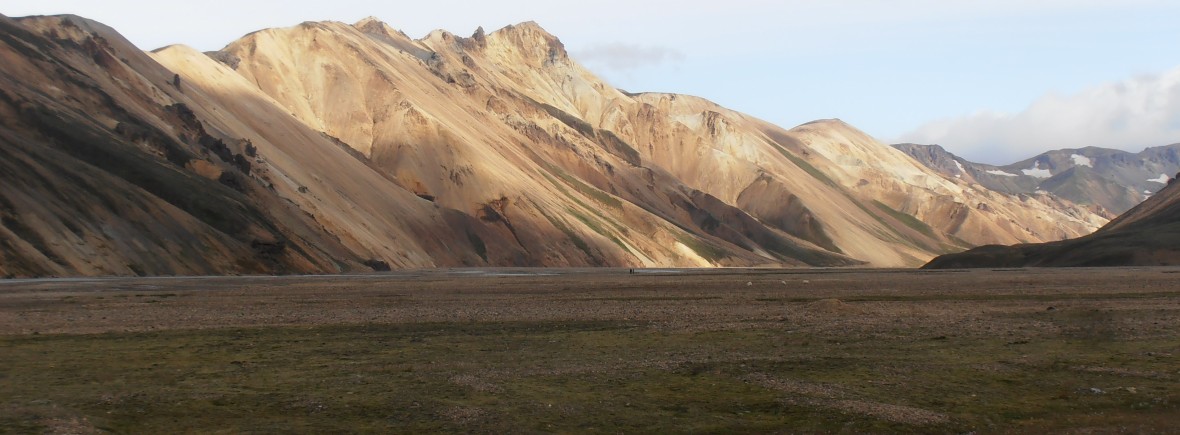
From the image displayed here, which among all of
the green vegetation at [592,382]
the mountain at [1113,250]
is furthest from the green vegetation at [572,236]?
the green vegetation at [592,382]

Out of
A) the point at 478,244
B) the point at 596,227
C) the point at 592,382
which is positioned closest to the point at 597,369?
the point at 592,382

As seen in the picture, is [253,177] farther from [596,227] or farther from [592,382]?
[592,382]

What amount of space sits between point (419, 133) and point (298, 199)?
59.2 m

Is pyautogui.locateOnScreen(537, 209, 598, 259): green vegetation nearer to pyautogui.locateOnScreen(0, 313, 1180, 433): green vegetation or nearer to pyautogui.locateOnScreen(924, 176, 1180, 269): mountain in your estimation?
pyautogui.locateOnScreen(924, 176, 1180, 269): mountain

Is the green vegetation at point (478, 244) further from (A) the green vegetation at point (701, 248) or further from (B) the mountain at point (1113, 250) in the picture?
(B) the mountain at point (1113, 250)

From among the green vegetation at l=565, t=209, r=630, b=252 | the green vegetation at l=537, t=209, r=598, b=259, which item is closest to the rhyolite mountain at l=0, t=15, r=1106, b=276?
the green vegetation at l=537, t=209, r=598, b=259

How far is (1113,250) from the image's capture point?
119 metres

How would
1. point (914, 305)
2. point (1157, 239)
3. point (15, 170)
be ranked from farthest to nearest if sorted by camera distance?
point (1157, 239) < point (15, 170) < point (914, 305)

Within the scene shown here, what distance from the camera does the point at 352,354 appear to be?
90.8ft

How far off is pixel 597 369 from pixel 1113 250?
11016 centimetres

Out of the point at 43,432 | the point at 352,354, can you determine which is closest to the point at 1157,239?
the point at 352,354

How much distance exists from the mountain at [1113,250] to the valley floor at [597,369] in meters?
78.4

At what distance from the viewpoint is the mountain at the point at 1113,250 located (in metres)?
116

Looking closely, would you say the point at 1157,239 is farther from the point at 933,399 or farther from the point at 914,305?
the point at 933,399
